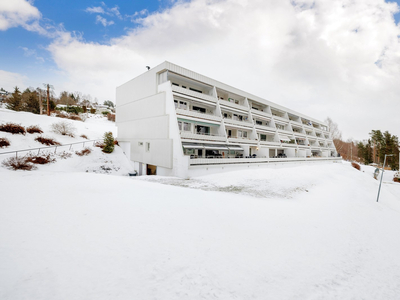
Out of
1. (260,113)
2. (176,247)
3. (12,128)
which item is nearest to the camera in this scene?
(176,247)

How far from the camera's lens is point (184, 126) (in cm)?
2572

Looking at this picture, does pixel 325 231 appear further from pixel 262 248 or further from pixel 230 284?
pixel 230 284

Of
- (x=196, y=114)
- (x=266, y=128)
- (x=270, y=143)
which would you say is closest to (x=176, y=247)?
(x=196, y=114)

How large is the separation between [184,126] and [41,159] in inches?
694

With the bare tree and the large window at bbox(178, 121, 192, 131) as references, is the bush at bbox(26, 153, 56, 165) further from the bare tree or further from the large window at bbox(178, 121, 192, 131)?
the bare tree

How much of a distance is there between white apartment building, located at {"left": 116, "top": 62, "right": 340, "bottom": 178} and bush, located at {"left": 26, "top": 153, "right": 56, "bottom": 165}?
34.7ft

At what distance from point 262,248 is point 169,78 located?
2385 centimetres

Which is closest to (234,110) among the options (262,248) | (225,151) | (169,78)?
(225,151)

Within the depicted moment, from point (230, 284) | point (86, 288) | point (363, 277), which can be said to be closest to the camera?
point (86, 288)

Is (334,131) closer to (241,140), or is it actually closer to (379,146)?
(379,146)

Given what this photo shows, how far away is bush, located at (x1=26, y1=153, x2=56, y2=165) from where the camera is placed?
783 inches

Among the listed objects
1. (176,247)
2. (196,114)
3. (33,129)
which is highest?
(196,114)

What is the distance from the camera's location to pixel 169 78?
24922 millimetres

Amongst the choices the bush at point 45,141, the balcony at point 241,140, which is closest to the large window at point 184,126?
the balcony at point 241,140
